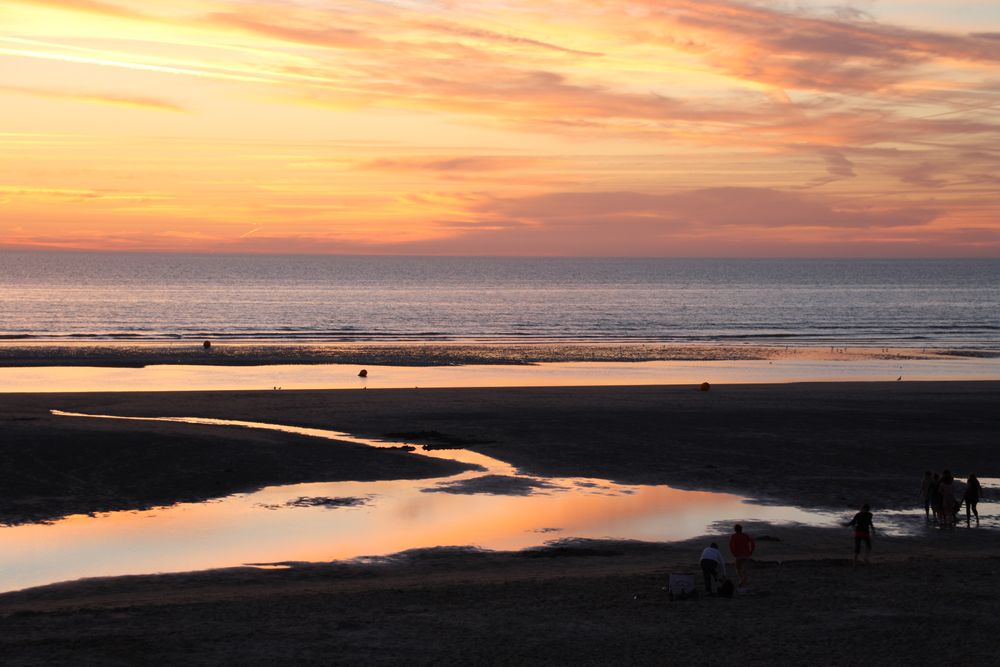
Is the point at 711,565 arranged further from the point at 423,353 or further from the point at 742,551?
the point at 423,353

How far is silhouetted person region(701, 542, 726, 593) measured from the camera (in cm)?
2153

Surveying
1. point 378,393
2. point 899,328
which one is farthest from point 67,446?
point 899,328

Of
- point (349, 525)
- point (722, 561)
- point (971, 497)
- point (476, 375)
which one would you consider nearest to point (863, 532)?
point (722, 561)

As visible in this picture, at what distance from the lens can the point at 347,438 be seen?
4109cm

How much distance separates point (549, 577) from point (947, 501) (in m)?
11.7

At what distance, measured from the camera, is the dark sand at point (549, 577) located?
1812 cm

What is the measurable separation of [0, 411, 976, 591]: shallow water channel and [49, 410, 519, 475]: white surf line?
6.06ft

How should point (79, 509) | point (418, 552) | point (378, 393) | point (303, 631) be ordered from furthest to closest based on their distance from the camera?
point (378, 393) < point (79, 509) < point (418, 552) < point (303, 631)

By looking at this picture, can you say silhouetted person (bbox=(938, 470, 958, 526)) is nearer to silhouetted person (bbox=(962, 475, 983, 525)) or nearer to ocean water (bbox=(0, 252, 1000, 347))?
silhouetted person (bbox=(962, 475, 983, 525))

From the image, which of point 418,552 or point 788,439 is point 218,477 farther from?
point 788,439

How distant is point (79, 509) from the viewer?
29438 millimetres

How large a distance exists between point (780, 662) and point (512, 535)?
10.6 metres

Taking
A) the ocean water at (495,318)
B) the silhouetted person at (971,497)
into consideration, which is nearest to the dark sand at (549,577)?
the silhouetted person at (971,497)

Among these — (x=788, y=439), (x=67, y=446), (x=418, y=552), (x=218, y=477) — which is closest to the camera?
(x=418, y=552)
